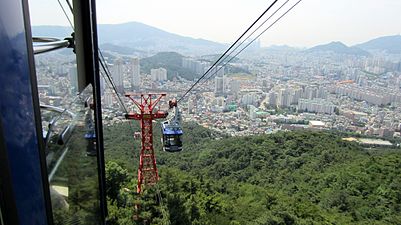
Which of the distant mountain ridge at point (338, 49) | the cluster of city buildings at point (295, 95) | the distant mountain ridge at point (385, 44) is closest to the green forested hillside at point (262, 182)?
the cluster of city buildings at point (295, 95)

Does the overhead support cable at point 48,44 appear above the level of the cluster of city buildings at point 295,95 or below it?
above

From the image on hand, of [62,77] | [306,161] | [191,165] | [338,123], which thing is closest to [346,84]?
[338,123]

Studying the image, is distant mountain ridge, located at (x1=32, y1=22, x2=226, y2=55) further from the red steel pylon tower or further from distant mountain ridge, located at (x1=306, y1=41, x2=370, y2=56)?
the red steel pylon tower

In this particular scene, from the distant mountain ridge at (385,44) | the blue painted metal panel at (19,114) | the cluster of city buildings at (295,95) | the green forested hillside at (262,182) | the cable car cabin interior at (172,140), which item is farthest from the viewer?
Answer: the distant mountain ridge at (385,44)

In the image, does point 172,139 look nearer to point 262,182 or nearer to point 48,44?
point 48,44

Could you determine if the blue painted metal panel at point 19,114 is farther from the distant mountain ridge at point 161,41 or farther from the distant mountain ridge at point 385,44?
the distant mountain ridge at point 385,44

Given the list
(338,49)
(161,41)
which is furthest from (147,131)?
(338,49)

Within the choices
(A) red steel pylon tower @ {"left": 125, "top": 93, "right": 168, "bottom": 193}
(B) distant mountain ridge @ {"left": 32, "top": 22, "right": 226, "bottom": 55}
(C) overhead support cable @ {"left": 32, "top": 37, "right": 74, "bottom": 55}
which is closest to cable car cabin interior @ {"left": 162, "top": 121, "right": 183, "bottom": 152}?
(A) red steel pylon tower @ {"left": 125, "top": 93, "right": 168, "bottom": 193}

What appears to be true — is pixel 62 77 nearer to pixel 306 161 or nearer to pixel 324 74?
pixel 306 161
